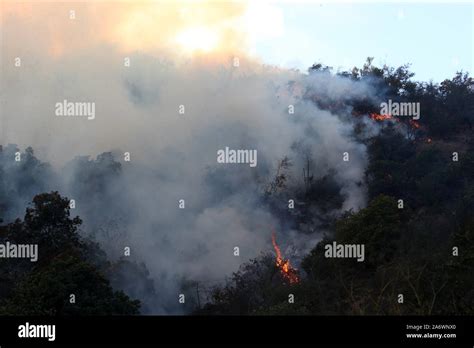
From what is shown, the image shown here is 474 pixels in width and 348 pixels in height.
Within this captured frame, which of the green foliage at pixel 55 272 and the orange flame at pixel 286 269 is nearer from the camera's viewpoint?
the green foliage at pixel 55 272

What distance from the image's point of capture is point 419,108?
36406 mm

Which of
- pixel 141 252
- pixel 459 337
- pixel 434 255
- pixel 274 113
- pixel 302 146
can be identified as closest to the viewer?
pixel 459 337

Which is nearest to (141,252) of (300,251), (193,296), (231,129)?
(193,296)

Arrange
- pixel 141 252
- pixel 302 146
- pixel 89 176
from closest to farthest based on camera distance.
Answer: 1. pixel 141 252
2. pixel 89 176
3. pixel 302 146

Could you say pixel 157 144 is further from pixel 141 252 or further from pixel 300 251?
pixel 300 251

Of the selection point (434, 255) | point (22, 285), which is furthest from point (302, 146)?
point (22, 285)

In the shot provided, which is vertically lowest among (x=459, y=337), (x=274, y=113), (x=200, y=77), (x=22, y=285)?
(x=459, y=337)

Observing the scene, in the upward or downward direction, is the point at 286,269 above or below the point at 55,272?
above

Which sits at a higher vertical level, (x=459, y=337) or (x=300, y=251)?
(x=300, y=251)

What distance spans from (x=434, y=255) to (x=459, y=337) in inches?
315

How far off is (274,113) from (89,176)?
35.6ft

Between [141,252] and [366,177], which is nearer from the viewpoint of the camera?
[141,252]

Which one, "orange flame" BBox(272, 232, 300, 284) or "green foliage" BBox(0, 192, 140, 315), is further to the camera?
"orange flame" BBox(272, 232, 300, 284)

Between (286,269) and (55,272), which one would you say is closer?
(55,272)
